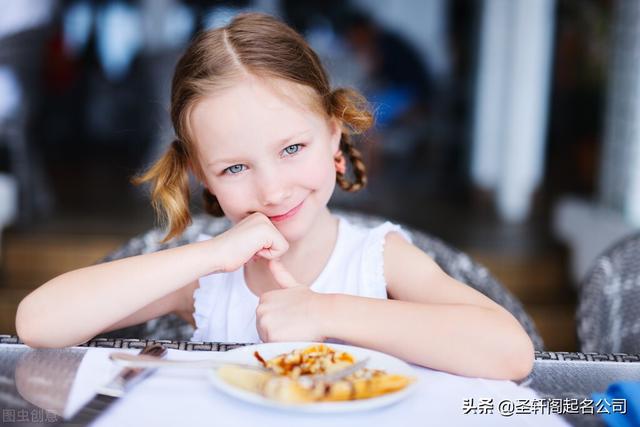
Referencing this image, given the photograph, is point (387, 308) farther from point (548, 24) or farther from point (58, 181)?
point (58, 181)

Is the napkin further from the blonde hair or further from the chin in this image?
the blonde hair

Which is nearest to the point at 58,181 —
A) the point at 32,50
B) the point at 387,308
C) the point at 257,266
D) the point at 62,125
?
the point at 32,50

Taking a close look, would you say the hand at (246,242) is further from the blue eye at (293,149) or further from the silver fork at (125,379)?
the silver fork at (125,379)

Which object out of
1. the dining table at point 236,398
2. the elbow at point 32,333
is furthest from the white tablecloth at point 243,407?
the elbow at point 32,333

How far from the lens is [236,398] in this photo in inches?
33.1

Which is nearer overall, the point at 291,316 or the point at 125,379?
the point at 125,379

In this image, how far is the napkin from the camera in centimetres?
81

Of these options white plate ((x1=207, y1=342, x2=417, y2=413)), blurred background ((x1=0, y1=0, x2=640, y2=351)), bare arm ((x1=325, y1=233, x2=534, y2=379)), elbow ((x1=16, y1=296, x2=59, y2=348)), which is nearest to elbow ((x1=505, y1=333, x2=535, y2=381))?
bare arm ((x1=325, y1=233, x2=534, y2=379))

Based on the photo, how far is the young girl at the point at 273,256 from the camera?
1.05m

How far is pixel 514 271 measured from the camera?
12.4 feet

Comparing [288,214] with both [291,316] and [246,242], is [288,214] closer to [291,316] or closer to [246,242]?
[246,242]

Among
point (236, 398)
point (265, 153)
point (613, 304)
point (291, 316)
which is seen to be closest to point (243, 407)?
point (236, 398)

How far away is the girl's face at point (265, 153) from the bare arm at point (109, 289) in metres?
0.12

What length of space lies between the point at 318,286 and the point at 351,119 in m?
0.32
